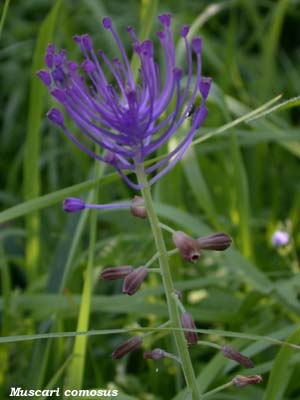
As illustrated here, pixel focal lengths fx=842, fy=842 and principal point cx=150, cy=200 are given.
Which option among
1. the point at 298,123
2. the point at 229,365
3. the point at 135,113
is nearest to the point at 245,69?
the point at 298,123

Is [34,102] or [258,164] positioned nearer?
[34,102]

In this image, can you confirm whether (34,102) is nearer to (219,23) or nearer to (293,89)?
(293,89)

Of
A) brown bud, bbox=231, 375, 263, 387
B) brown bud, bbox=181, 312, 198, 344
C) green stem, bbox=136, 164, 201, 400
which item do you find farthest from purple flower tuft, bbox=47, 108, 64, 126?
brown bud, bbox=231, 375, 263, 387

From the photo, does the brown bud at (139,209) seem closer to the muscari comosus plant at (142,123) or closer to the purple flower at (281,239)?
the muscari comosus plant at (142,123)

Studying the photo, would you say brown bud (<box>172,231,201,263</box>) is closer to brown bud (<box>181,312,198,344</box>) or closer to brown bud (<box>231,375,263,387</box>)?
brown bud (<box>181,312,198,344</box>)

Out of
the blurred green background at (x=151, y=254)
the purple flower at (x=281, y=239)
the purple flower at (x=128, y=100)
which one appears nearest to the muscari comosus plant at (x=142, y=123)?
the purple flower at (x=128, y=100)

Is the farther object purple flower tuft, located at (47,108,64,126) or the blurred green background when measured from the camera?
the blurred green background

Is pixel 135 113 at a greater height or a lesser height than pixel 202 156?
lesser
